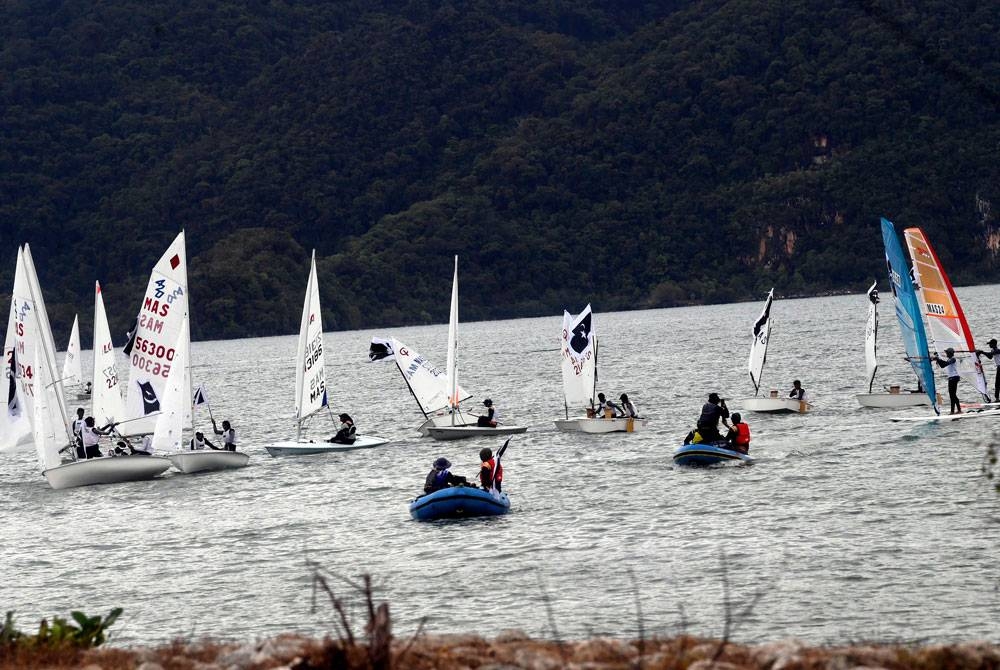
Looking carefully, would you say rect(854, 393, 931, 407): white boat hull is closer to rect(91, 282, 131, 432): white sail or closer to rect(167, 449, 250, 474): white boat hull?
rect(167, 449, 250, 474): white boat hull

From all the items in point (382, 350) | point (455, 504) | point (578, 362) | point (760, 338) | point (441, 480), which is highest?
point (760, 338)

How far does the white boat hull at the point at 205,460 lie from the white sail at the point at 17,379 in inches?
156

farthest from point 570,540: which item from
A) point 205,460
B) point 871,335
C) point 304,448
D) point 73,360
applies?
point 73,360

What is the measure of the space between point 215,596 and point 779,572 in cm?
849

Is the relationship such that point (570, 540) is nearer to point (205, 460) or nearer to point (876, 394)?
point (205, 460)

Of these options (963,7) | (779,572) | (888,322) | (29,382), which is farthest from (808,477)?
(888,322)

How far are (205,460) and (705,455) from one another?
13319mm

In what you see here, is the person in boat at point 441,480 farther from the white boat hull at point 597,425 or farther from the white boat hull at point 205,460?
the white boat hull at point 597,425

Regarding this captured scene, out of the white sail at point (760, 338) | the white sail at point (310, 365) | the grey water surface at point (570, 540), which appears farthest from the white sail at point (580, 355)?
the white sail at point (310, 365)

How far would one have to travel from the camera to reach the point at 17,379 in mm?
35125

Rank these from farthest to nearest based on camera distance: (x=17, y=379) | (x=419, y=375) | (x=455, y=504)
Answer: (x=419, y=375) < (x=17, y=379) < (x=455, y=504)

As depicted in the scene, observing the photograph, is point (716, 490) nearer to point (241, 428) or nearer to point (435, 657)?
point (435, 657)

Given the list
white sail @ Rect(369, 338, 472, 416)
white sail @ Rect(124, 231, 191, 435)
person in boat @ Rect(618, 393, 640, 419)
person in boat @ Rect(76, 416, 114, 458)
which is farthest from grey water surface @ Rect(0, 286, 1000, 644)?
white sail @ Rect(124, 231, 191, 435)

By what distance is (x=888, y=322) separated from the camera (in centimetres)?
13888
